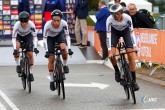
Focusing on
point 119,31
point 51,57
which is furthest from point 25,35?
point 119,31

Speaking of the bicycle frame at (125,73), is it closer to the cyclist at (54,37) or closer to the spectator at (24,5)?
the cyclist at (54,37)

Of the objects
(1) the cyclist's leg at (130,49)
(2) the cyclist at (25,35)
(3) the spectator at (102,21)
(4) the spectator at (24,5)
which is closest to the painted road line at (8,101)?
(2) the cyclist at (25,35)

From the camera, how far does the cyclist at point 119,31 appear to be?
1343 centimetres

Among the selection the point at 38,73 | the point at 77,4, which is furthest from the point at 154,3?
the point at 38,73

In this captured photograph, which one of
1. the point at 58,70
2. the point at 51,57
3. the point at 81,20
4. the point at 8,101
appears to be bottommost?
the point at 8,101

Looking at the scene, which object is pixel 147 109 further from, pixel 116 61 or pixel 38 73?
pixel 38 73

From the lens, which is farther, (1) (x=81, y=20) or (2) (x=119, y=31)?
(1) (x=81, y=20)

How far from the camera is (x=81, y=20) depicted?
24219 mm

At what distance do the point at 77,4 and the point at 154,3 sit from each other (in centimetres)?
5888

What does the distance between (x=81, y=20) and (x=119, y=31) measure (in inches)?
409

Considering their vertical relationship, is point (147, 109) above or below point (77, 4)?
below

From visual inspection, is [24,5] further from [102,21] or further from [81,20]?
[102,21]

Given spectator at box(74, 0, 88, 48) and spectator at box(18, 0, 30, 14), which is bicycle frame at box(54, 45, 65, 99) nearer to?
spectator at box(74, 0, 88, 48)

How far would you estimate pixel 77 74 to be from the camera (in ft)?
62.2
